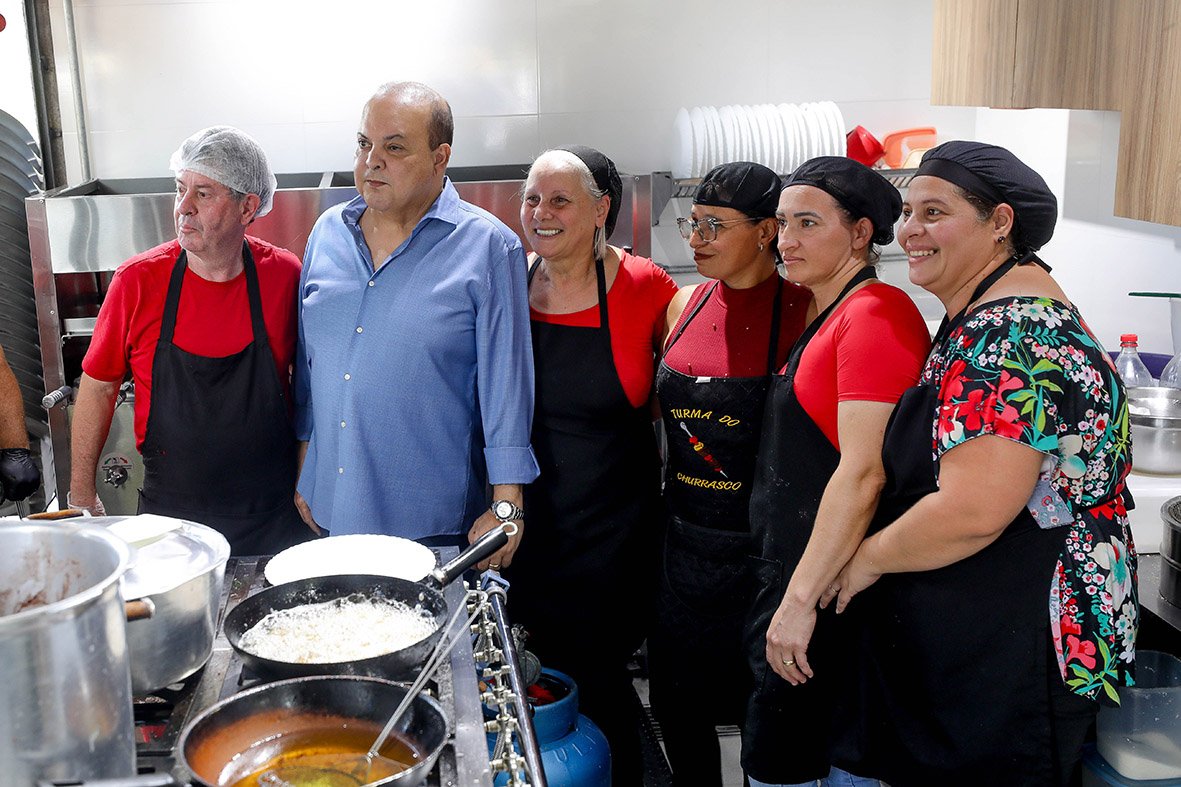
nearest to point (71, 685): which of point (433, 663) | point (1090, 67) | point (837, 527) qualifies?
point (433, 663)

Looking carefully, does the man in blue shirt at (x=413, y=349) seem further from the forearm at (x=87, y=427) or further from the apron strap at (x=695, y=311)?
the forearm at (x=87, y=427)

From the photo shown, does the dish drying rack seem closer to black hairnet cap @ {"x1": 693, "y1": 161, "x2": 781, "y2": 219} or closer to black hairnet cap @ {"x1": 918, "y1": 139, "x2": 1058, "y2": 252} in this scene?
black hairnet cap @ {"x1": 693, "y1": 161, "x2": 781, "y2": 219}

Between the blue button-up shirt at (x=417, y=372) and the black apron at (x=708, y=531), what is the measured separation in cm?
31

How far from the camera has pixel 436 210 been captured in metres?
2.29

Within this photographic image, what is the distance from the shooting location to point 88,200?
297 cm

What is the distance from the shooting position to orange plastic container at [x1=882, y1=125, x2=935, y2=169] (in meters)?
3.80

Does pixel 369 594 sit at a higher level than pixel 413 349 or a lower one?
lower

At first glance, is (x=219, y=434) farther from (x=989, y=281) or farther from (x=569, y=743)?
(x=989, y=281)

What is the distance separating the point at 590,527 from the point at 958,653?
88 cm

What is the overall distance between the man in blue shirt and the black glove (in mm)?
663

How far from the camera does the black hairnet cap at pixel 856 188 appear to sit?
6.37ft

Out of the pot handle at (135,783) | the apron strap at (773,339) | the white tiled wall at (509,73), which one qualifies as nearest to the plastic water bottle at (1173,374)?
the white tiled wall at (509,73)

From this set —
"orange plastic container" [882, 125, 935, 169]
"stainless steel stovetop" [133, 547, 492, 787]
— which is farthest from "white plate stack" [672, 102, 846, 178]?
"stainless steel stovetop" [133, 547, 492, 787]

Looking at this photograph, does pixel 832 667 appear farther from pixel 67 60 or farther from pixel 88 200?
pixel 67 60
